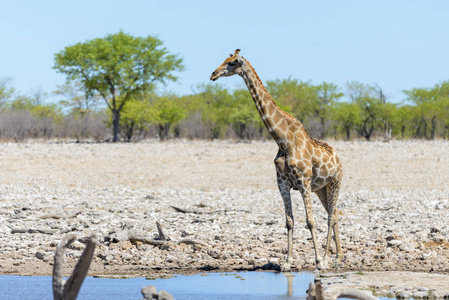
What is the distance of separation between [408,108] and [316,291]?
51946 mm

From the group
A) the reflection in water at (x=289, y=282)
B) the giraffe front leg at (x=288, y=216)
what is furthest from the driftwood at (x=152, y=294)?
the giraffe front leg at (x=288, y=216)

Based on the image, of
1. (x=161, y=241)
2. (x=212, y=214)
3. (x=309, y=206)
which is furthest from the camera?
(x=212, y=214)

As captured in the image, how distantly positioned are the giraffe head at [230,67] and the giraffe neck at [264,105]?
3.9 inches

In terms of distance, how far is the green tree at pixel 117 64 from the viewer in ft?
149

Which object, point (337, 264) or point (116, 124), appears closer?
point (337, 264)

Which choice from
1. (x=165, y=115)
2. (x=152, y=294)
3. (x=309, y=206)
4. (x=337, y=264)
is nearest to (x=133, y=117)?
(x=165, y=115)

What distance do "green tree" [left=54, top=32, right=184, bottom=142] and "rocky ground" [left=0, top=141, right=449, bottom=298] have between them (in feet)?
50.8

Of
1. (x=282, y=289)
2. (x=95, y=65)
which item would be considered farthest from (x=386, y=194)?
(x=95, y=65)

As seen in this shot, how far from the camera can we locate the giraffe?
1023 cm

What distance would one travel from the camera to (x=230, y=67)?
10.2 m

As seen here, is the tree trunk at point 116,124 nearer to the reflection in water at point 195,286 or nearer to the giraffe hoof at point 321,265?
the reflection in water at point 195,286

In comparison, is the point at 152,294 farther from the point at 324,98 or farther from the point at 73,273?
the point at 324,98

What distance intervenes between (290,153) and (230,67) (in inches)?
59.7

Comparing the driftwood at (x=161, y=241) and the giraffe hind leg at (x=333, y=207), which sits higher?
the giraffe hind leg at (x=333, y=207)
